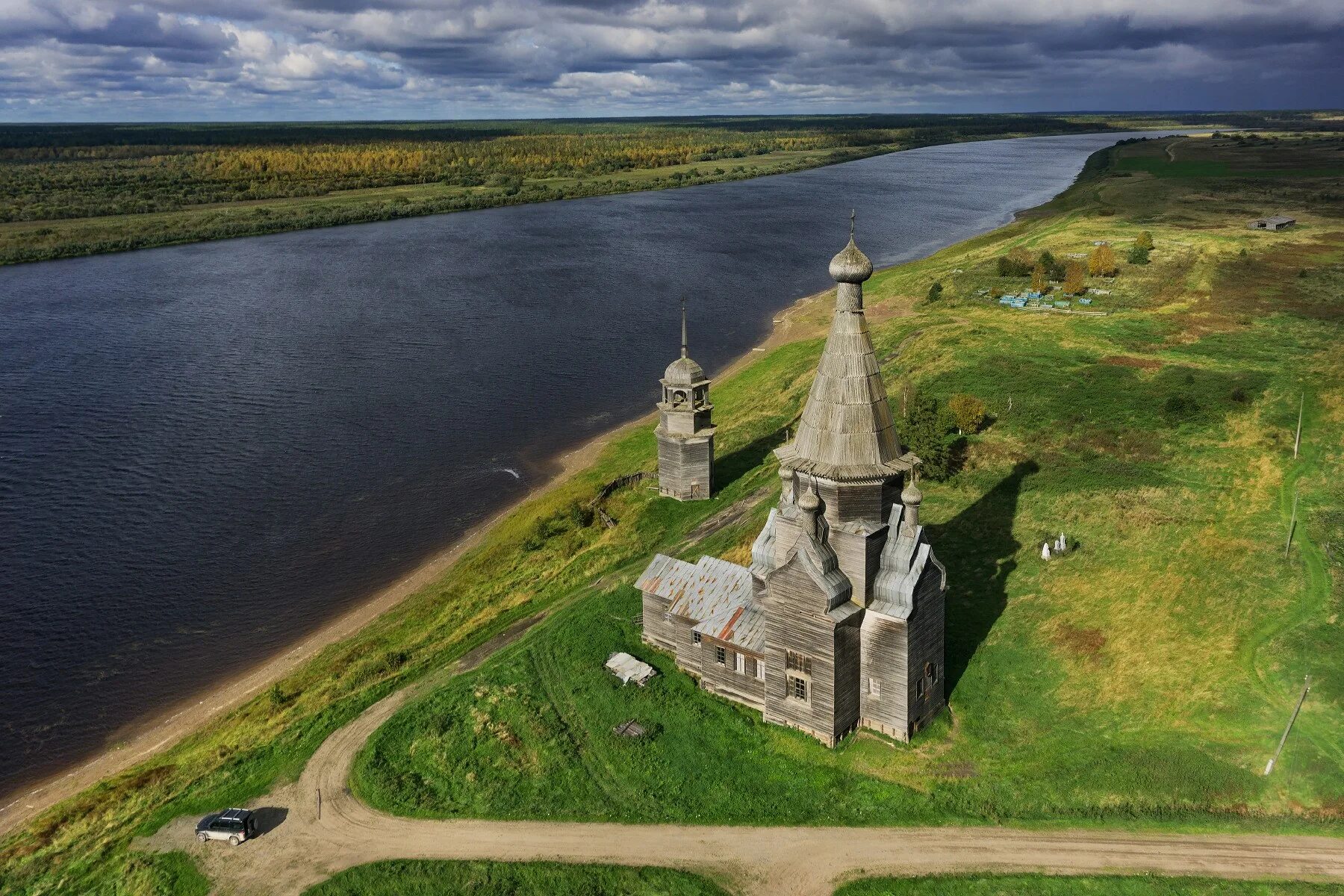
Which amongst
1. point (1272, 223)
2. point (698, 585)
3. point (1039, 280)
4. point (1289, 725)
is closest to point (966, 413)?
point (698, 585)

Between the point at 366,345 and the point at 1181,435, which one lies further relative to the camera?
the point at 366,345

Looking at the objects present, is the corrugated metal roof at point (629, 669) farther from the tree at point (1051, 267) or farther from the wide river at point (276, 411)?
the tree at point (1051, 267)

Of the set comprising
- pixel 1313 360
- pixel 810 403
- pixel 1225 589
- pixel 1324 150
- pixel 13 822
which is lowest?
pixel 13 822

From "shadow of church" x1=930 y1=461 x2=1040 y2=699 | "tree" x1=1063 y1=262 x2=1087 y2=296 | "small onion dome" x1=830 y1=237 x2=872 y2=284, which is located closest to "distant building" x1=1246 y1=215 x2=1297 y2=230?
"tree" x1=1063 y1=262 x2=1087 y2=296

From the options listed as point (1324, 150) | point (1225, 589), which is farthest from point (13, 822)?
point (1324, 150)

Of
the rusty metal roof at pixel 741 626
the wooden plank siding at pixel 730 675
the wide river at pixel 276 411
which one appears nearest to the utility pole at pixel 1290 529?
the rusty metal roof at pixel 741 626

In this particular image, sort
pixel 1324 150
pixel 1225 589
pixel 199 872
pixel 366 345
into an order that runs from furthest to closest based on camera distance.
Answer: pixel 1324 150, pixel 366 345, pixel 1225 589, pixel 199 872

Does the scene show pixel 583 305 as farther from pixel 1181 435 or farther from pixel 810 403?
pixel 810 403
